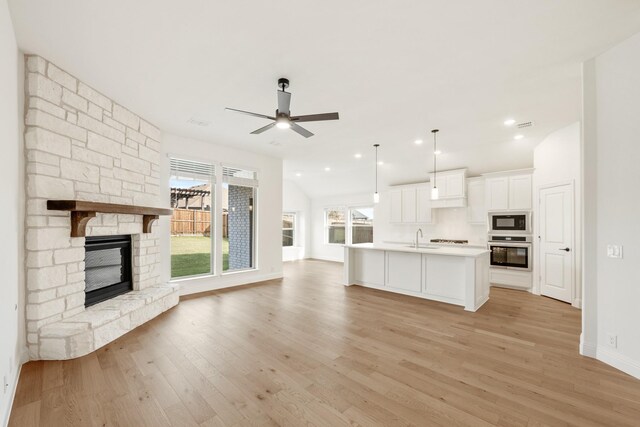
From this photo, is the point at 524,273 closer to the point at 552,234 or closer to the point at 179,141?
the point at 552,234

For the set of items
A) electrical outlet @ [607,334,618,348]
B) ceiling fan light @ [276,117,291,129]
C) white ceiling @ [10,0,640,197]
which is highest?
white ceiling @ [10,0,640,197]

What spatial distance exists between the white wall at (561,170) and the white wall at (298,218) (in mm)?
7262

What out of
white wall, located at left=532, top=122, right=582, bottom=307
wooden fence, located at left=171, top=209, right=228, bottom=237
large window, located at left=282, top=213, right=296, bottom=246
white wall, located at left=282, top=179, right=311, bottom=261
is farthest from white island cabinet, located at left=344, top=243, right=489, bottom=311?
large window, located at left=282, top=213, right=296, bottom=246

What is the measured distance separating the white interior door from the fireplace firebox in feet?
23.6

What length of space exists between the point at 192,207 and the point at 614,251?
20.6 feet

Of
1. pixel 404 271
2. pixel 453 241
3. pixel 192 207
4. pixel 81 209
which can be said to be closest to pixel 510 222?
pixel 453 241

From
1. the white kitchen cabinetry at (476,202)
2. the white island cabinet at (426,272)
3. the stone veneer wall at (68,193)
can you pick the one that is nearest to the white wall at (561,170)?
the white kitchen cabinetry at (476,202)

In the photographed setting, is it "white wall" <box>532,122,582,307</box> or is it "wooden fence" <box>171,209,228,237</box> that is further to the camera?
"wooden fence" <box>171,209,228,237</box>

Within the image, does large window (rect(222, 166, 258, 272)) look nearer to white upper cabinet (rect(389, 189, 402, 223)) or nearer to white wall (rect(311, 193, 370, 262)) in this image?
white upper cabinet (rect(389, 189, 402, 223))

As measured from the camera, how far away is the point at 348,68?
2.95 meters

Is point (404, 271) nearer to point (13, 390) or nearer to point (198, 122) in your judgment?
point (198, 122)

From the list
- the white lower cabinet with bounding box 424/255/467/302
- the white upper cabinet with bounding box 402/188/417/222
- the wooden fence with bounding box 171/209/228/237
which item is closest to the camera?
the white lower cabinet with bounding box 424/255/467/302

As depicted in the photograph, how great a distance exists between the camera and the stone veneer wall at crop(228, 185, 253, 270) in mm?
6242

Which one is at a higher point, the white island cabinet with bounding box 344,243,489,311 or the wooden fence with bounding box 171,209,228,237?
the wooden fence with bounding box 171,209,228,237
